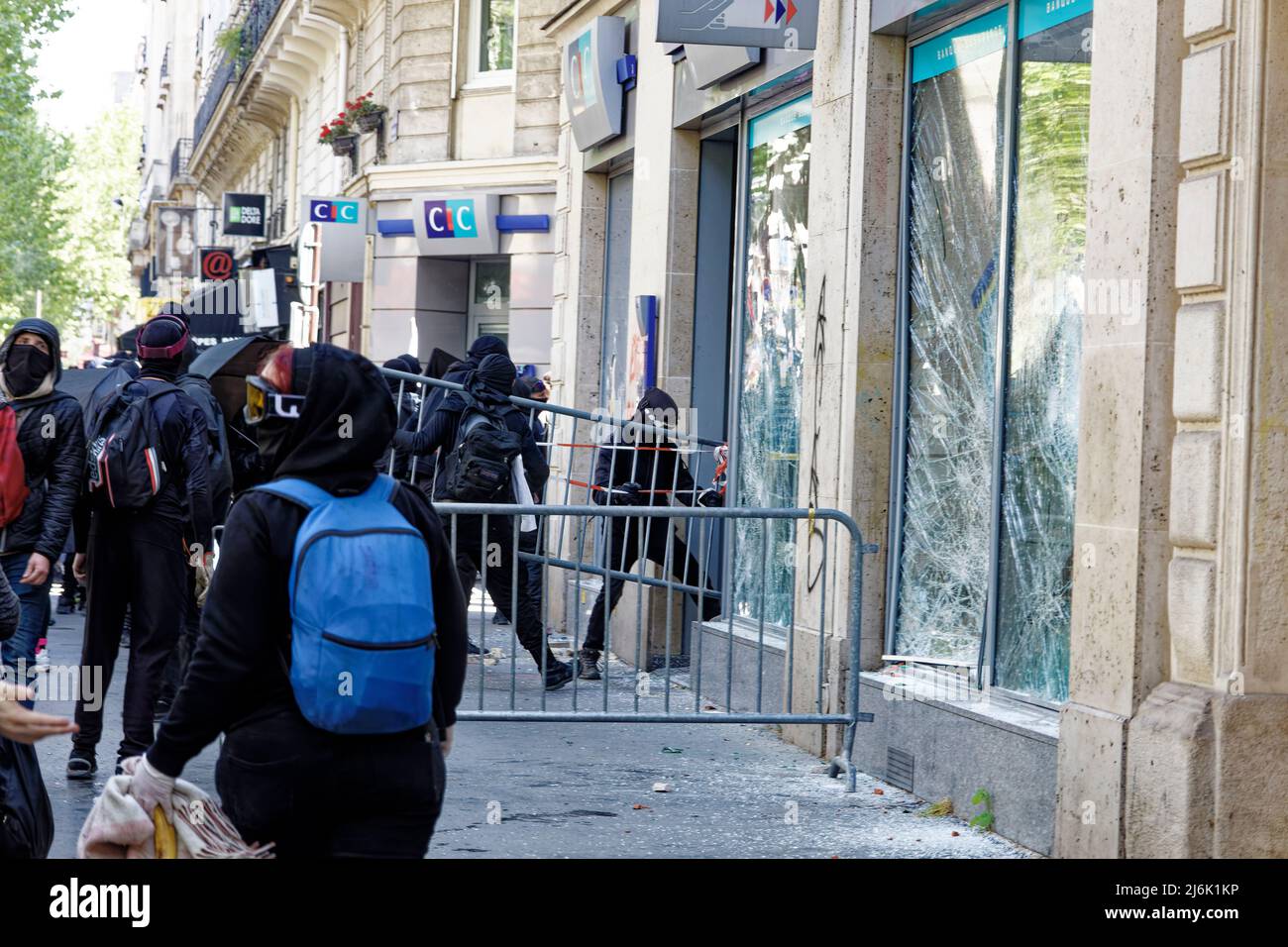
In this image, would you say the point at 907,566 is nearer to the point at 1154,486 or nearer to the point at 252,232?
the point at 1154,486

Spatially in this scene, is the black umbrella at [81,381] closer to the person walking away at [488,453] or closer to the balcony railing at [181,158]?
the person walking away at [488,453]

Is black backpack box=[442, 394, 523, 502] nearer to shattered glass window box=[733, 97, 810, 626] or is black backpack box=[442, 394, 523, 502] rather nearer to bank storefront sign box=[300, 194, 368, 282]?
shattered glass window box=[733, 97, 810, 626]

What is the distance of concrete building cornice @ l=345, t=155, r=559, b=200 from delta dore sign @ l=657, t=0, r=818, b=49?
11.5 m

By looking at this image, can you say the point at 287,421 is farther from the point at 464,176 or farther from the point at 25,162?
the point at 25,162

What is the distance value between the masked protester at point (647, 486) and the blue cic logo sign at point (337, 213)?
11.8m

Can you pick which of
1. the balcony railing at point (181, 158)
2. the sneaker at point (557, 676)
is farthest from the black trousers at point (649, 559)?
the balcony railing at point (181, 158)

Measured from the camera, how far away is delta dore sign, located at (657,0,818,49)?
9.29m

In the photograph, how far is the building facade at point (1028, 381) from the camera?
5.88 m

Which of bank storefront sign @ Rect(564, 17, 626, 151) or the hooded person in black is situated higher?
bank storefront sign @ Rect(564, 17, 626, 151)

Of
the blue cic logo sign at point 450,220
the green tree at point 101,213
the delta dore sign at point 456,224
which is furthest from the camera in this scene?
the green tree at point 101,213

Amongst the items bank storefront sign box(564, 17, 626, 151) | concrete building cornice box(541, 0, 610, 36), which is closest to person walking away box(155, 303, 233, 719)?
bank storefront sign box(564, 17, 626, 151)

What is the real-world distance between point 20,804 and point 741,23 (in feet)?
22.2

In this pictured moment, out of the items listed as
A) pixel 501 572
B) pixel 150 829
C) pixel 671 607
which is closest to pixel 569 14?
pixel 501 572

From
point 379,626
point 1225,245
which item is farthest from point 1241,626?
point 379,626
